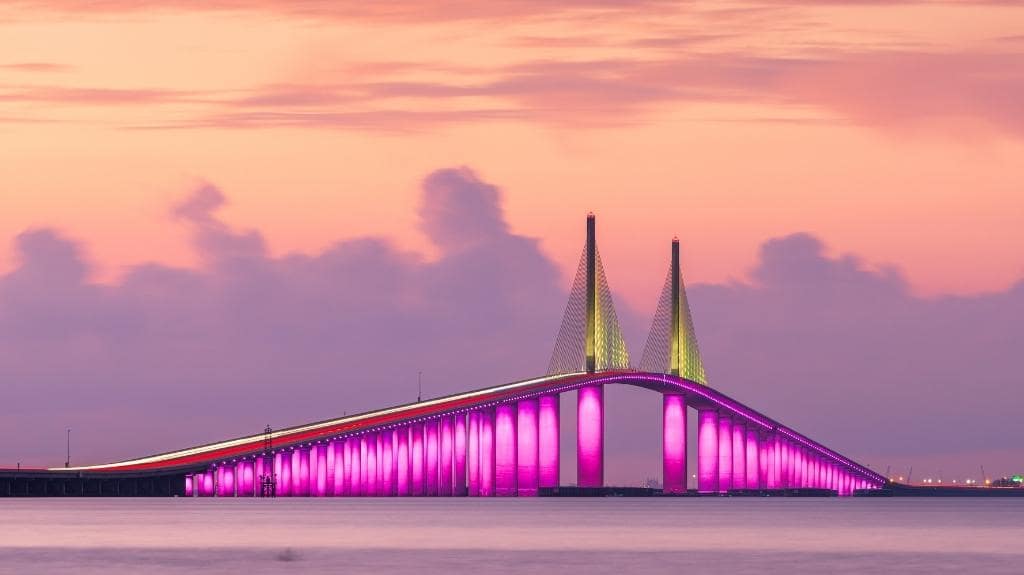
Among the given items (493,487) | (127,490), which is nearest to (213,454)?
(127,490)

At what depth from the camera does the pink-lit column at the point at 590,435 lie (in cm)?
19262

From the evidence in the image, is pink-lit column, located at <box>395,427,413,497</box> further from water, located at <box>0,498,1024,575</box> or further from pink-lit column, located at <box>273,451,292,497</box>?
water, located at <box>0,498,1024,575</box>

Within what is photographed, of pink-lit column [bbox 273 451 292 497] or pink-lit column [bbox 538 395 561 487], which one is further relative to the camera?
pink-lit column [bbox 273 451 292 497]

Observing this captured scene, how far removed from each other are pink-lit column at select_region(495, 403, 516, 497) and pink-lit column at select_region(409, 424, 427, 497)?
6.61 m

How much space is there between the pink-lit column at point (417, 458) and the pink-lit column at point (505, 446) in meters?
6.61

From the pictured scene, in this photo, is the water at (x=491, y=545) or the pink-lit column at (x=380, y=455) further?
the pink-lit column at (x=380, y=455)

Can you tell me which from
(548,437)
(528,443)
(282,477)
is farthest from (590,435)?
(282,477)

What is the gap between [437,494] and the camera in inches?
7751

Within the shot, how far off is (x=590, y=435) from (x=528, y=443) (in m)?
5.41

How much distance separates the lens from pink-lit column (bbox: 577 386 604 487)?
19262 cm

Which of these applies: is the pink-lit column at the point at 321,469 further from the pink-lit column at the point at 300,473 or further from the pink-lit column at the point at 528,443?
the pink-lit column at the point at 528,443

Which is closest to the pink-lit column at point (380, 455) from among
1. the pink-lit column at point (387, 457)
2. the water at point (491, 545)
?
the pink-lit column at point (387, 457)

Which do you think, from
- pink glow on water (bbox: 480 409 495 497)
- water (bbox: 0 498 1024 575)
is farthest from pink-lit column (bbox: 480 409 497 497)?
water (bbox: 0 498 1024 575)

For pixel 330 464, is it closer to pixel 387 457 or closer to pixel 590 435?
pixel 387 457
